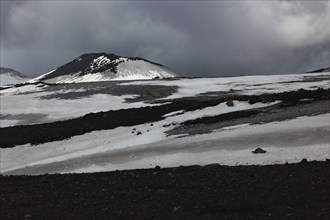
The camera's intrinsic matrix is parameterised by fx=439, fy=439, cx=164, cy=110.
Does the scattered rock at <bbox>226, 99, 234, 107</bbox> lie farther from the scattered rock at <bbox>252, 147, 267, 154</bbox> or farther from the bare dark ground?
the bare dark ground

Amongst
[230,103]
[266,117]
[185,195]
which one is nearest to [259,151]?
[185,195]

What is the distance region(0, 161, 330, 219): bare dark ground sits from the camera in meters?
11.2

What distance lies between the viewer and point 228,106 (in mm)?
33906

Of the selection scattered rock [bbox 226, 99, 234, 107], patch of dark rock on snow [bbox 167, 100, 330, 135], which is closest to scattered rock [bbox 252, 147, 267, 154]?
patch of dark rock on snow [bbox 167, 100, 330, 135]

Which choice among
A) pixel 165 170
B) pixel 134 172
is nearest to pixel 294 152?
pixel 165 170

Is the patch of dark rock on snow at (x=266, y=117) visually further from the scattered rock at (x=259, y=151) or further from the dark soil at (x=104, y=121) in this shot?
the scattered rock at (x=259, y=151)

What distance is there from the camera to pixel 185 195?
13.0 metres

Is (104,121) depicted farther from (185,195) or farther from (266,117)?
(185,195)

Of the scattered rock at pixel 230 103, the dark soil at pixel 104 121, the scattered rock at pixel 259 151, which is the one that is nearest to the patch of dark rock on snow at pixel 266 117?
the dark soil at pixel 104 121

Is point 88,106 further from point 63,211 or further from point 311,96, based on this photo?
point 63,211

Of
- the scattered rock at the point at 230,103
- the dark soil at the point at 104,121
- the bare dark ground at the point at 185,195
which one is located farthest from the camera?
the scattered rock at the point at 230,103

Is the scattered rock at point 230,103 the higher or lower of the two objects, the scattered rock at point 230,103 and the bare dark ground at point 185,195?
the higher

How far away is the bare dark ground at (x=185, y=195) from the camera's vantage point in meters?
11.2

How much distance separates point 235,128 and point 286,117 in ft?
10.7
